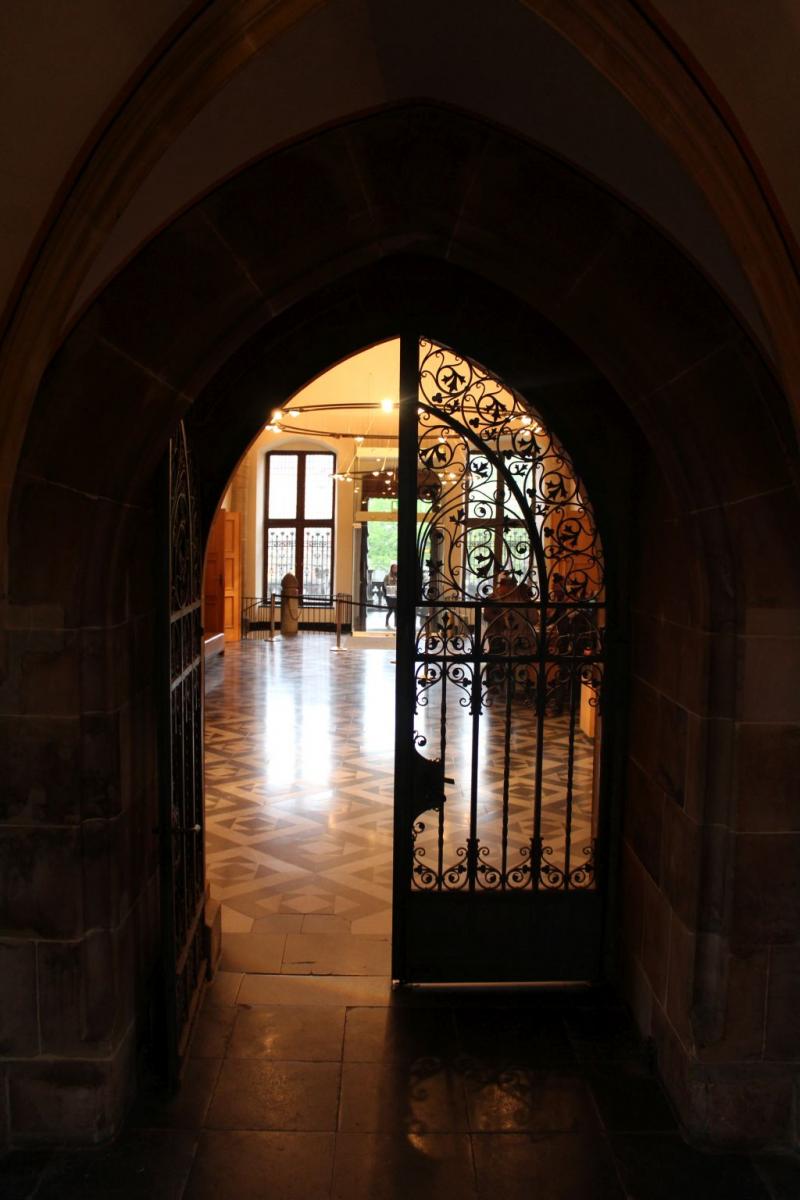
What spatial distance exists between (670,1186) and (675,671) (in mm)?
1465

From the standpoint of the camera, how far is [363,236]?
2652 millimetres

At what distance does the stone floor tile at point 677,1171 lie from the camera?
2463 mm

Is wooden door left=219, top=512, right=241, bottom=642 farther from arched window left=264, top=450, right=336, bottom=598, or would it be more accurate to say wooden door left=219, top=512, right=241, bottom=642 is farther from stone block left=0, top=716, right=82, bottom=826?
stone block left=0, top=716, right=82, bottom=826

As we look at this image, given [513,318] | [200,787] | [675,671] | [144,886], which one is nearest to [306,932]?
[200,787]

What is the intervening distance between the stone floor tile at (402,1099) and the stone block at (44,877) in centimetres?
105

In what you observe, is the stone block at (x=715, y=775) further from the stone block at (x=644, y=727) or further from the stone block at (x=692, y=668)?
the stone block at (x=644, y=727)

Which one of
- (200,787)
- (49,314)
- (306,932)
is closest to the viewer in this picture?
(49,314)

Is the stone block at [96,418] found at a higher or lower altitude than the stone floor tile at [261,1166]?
higher

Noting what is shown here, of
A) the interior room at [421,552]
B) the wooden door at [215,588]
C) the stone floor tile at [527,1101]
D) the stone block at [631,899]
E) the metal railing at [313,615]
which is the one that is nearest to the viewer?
the interior room at [421,552]

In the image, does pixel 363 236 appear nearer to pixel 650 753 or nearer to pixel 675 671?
pixel 675 671

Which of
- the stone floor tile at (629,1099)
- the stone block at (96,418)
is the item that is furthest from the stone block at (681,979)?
the stone block at (96,418)

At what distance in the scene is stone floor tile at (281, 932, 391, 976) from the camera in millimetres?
3775

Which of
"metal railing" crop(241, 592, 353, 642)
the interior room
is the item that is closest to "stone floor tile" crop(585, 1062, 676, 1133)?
the interior room

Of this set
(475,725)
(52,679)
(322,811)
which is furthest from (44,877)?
(322,811)
